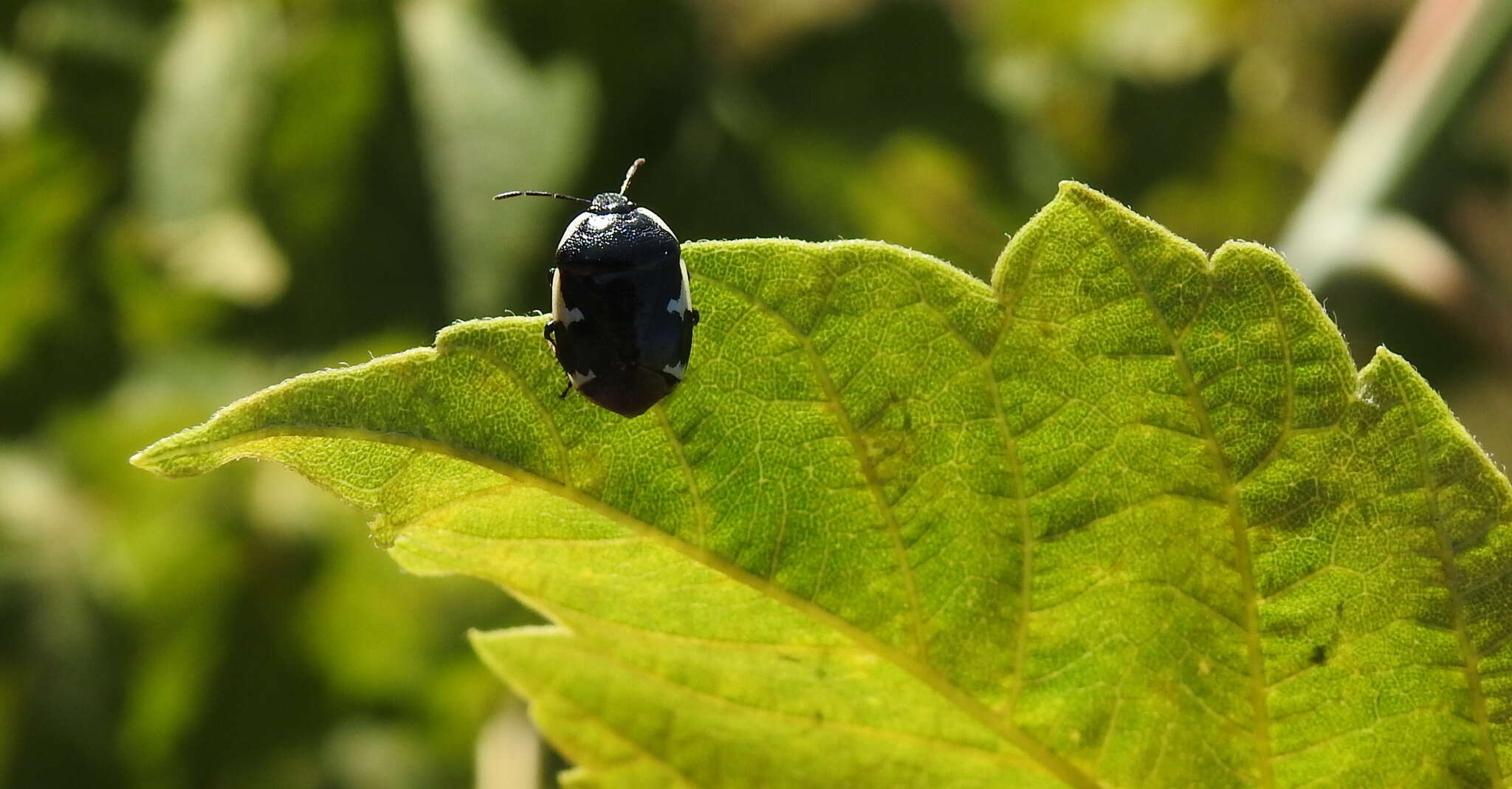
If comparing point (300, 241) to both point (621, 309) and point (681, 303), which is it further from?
point (681, 303)

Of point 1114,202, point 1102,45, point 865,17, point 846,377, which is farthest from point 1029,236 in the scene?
point 1102,45

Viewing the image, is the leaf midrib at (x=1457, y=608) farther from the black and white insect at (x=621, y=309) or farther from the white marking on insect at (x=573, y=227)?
the white marking on insect at (x=573, y=227)

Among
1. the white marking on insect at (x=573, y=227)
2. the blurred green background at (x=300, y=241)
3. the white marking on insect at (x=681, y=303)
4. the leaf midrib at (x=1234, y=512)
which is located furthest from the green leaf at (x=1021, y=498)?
the blurred green background at (x=300, y=241)

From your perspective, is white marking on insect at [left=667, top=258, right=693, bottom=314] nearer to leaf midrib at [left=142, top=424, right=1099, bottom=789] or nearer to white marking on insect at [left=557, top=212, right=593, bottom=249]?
leaf midrib at [left=142, top=424, right=1099, bottom=789]

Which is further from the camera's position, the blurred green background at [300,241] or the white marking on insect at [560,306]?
the blurred green background at [300,241]

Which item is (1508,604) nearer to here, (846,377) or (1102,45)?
(846,377)
